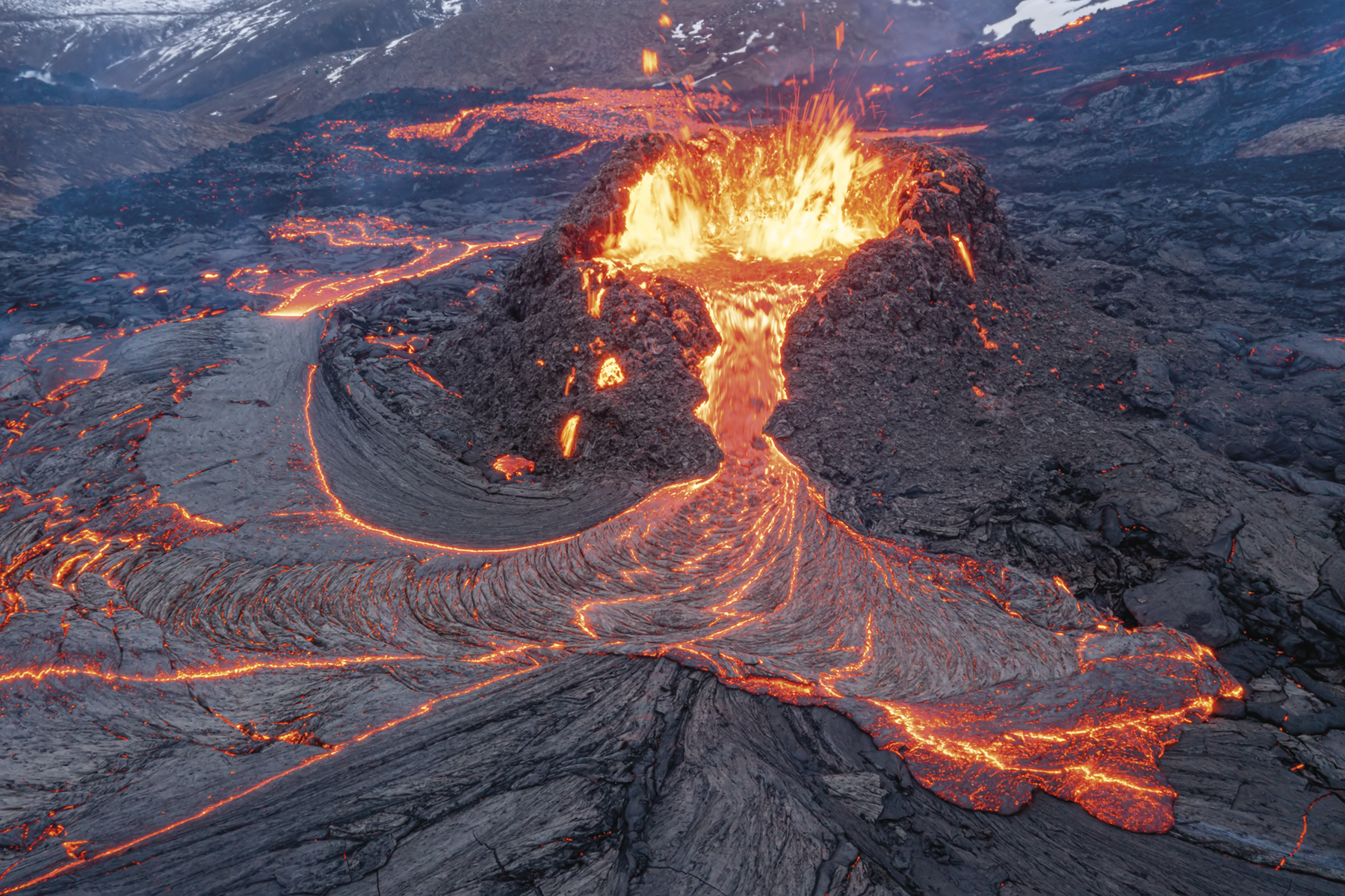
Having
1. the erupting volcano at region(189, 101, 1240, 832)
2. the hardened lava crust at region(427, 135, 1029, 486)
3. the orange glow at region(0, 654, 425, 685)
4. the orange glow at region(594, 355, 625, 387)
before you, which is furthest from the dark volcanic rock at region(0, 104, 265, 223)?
the erupting volcano at region(189, 101, 1240, 832)

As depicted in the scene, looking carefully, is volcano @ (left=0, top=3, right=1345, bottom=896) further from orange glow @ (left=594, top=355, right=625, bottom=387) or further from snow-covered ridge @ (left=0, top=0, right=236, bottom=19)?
snow-covered ridge @ (left=0, top=0, right=236, bottom=19)

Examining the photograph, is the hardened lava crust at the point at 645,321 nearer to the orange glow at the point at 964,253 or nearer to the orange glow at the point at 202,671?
the orange glow at the point at 964,253

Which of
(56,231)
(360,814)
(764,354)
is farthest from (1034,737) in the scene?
(56,231)

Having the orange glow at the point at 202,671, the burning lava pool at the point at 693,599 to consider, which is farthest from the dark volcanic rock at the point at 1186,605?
the orange glow at the point at 202,671

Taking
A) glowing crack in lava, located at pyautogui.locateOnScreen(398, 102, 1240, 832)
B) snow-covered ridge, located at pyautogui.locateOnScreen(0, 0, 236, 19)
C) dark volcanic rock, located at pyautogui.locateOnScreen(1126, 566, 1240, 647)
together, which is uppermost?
snow-covered ridge, located at pyautogui.locateOnScreen(0, 0, 236, 19)

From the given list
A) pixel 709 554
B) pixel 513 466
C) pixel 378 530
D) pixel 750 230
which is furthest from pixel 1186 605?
pixel 750 230

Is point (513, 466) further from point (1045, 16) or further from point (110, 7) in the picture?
point (110, 7)
